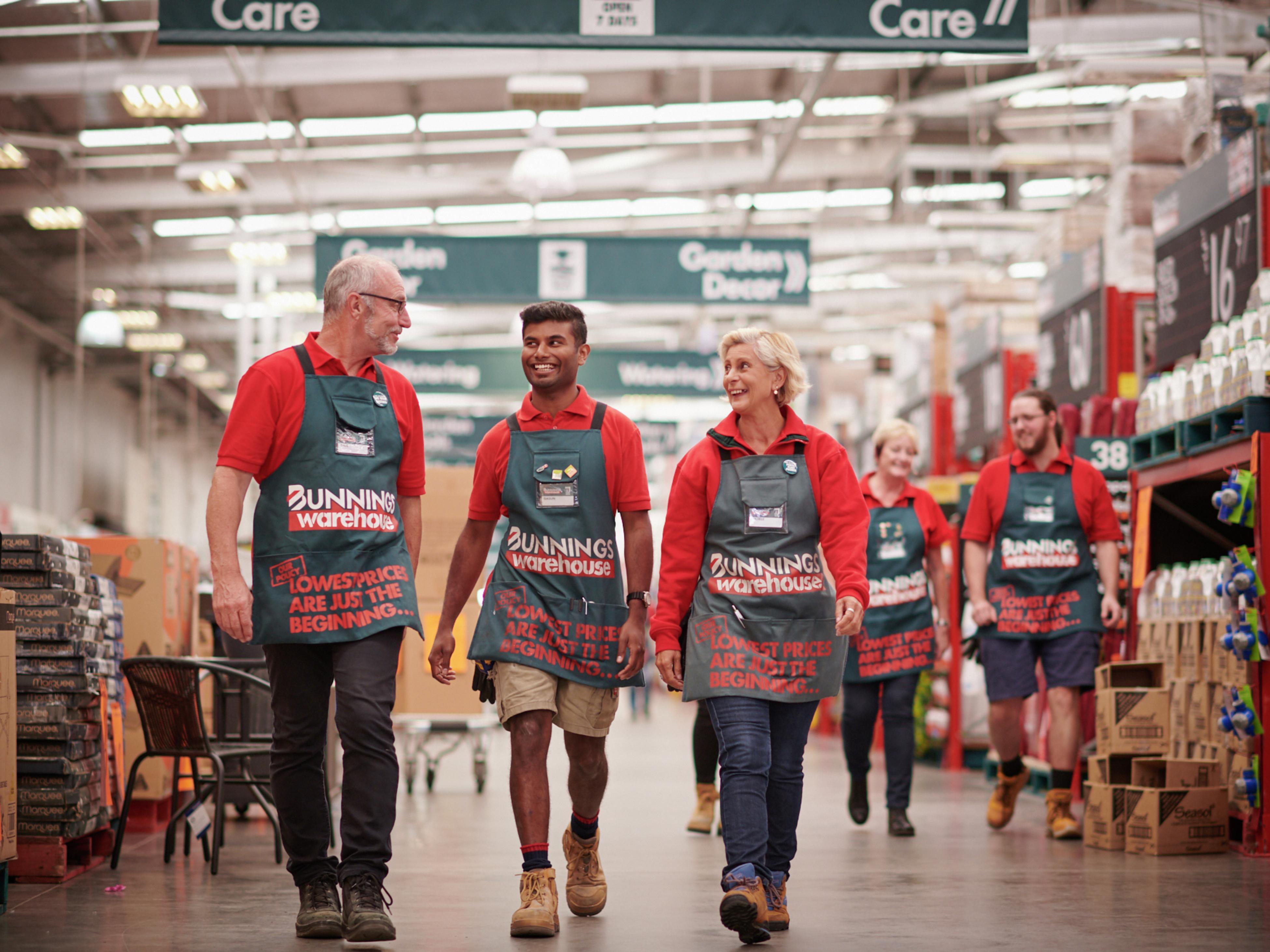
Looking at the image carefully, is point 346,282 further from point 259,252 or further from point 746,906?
point 259,252

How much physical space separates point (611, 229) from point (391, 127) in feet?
17.7

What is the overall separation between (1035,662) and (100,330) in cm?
1172

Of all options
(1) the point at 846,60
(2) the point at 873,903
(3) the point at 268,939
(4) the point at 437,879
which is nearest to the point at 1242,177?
(2) the point at 873,903

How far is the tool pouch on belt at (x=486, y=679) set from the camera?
4543mm

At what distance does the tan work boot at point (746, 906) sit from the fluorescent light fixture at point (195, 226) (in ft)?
62.1

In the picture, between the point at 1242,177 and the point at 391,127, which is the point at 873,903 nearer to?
the point at 1242,177

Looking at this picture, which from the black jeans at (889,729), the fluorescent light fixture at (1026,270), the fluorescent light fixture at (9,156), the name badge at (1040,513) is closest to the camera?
the name badge at (1040,513)

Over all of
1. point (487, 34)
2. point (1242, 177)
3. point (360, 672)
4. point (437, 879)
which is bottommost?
point (437, 879)

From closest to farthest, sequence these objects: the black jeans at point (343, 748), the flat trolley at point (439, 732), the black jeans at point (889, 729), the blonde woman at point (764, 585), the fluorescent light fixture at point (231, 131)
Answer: the black jeans at point (343, 748), the blonde woman at point (764, 585), the black jeans at point (889, 729), the flat trolley at point (439, 732), the fluorescent light fixture at point (231, 131)

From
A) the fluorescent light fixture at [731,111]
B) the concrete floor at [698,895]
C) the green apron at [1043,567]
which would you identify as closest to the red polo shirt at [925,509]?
the green apron at [1043,567]

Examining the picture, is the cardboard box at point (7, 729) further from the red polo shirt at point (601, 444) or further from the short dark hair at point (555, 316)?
the short dark hair at point (555, 316)

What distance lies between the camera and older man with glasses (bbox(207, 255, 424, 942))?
4113 mm

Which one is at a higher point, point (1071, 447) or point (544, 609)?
point (1071, 447)

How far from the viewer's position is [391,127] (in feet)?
59.2
